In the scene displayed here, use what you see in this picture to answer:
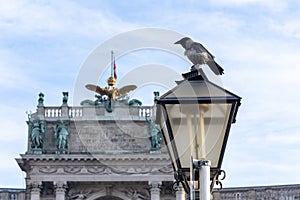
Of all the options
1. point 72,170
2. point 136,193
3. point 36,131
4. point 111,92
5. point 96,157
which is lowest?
point 136,193

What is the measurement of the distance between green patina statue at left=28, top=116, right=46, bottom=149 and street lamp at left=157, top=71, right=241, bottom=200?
45.9 metres

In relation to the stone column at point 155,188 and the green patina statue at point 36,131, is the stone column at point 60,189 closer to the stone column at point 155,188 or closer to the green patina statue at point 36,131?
the green patina statue at point 36,131

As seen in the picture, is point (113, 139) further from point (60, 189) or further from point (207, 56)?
point (207, 56)

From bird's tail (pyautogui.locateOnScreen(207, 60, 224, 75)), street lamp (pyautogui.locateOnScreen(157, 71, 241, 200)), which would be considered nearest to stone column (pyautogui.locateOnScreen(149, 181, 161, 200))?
bird's tail (pyautogui.locateOnScreen(207, 60, 224, 75))

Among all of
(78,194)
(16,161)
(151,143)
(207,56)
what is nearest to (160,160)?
(151,143)

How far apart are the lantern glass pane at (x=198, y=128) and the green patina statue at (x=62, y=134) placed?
45514 millimetres

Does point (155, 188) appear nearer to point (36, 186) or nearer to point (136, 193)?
point (136, 193)

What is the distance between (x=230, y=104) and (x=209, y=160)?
55 centimetres

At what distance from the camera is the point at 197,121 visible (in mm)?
6938

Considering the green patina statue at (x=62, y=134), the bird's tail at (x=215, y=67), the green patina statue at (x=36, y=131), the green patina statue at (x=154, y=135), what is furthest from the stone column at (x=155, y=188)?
the bird's tail at (x=215, y=67)

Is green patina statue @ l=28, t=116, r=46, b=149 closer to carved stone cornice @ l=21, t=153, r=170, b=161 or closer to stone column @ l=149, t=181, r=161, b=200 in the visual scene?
carved stone cornice @ l=21, t=153, r=170, b=161

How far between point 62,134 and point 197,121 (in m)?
45.9

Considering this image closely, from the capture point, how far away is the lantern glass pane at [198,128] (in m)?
6.88

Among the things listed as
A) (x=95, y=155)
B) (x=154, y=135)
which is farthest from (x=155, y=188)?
(x=95, y=155)
